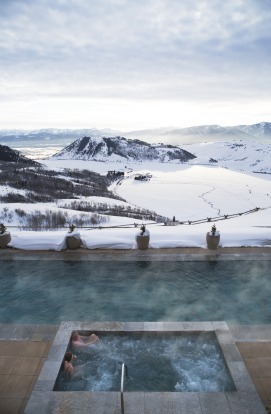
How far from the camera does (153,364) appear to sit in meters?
7.96

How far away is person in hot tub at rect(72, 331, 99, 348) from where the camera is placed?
856cm

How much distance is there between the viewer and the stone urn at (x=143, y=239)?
1499cm

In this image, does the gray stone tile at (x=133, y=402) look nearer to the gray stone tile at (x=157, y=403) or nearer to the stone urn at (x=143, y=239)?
the gray stone tile at (x=157, y=403)

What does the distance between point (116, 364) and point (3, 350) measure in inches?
118

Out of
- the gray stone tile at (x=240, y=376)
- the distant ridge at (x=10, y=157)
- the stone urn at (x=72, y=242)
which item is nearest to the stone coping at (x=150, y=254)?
the stone urn at (x=72, y=242)

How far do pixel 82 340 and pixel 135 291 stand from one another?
3.34 metres

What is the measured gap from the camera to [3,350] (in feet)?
27.7

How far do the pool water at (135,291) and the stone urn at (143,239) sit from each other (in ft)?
3.92

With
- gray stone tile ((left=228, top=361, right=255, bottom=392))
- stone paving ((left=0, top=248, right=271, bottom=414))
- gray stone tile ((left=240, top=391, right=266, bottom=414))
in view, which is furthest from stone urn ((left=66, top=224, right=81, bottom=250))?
gray stone tile ((left=240, top=391, right=266, bottom=414))

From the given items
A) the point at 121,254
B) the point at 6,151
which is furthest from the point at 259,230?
the point at 6,151

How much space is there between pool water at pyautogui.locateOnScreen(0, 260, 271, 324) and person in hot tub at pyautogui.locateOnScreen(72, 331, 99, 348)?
4.29ft

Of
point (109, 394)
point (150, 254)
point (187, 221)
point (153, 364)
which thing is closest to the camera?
point (109, 394)

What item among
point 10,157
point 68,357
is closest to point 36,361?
point 68,357

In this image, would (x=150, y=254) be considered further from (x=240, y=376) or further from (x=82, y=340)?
(x=240, y=376)
